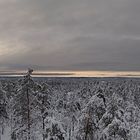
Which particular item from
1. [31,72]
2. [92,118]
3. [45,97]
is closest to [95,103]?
[92,118]

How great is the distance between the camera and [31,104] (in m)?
28.7

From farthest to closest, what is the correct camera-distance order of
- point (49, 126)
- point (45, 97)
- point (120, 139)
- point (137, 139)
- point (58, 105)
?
point (58, 105), point (137, 139), point (45, 97), point (120, 139), point (49, 126)

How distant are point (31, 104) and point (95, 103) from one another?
6933 mm

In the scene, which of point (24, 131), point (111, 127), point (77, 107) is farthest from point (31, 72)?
point (77, 107)

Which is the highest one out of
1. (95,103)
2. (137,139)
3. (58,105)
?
(95,103)

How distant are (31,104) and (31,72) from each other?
3133mm

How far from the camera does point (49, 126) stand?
75.1 feet

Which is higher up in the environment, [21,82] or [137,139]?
[21,82]

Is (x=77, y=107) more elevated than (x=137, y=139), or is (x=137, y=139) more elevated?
(x=77, y=107)

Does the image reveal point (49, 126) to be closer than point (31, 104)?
Yes

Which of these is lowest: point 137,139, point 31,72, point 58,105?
point 137,139

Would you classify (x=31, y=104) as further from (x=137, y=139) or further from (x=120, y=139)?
(x=137, y=139)

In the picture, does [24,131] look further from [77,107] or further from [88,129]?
[77,107]

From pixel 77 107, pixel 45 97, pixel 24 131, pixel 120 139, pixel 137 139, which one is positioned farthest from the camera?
pixel 77 107
